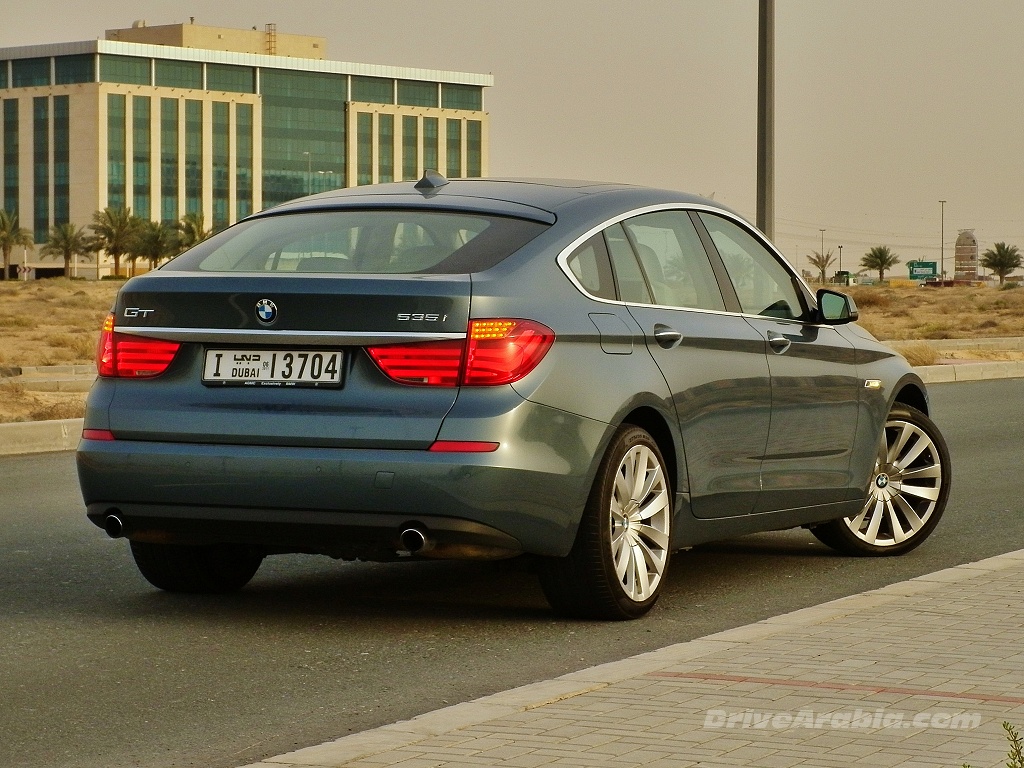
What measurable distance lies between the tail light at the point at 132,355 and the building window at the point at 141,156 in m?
137

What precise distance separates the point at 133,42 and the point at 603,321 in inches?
5818

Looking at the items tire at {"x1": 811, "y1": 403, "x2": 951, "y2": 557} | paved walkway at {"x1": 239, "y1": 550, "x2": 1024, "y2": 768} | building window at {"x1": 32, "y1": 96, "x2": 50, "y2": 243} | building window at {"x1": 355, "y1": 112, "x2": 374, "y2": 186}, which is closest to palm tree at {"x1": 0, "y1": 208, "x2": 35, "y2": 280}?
building window at {"x1": 32, "y1": 96, "x2": 50, "y2": 243}

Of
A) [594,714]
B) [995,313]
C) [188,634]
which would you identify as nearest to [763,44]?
[188,634]

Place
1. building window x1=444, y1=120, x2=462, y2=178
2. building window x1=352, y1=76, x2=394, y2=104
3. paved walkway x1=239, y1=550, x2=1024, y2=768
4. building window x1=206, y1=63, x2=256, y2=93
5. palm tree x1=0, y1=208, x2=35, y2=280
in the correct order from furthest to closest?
building window x1=444, y1=120, x2=462, y2=178, building window x1=352, y1=76, x2=394, y2=104, building window x1=206, y1=63, x2=256, y2=93, palm tree x1=0, y1=208, x2=35, y2=280, paved walkway x1=239, y1=550, x2=1024, y2=768

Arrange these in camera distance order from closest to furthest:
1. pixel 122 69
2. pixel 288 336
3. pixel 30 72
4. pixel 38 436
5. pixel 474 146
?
pixel 288 336 → pixel 38 436 → pixel 122 69 → pixel 30 72 → pixel 474 146

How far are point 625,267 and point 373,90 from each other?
490ft

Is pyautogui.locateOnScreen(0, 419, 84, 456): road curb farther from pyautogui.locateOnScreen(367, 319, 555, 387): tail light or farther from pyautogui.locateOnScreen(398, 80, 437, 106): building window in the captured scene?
pyautogui.locateOnScreen(398, 80, 437, 106): building window

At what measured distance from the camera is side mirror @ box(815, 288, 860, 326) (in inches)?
317

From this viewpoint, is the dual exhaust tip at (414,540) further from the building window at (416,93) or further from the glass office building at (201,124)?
the building window at (416,93)

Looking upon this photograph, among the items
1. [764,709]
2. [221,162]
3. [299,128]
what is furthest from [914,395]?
[299,128]

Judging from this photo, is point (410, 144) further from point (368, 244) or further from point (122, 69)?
point (368, 244)

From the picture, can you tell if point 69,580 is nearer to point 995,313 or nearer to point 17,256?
point 995,313

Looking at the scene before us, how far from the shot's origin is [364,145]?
153 m

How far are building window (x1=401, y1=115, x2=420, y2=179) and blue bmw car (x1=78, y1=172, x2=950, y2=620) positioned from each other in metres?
149
